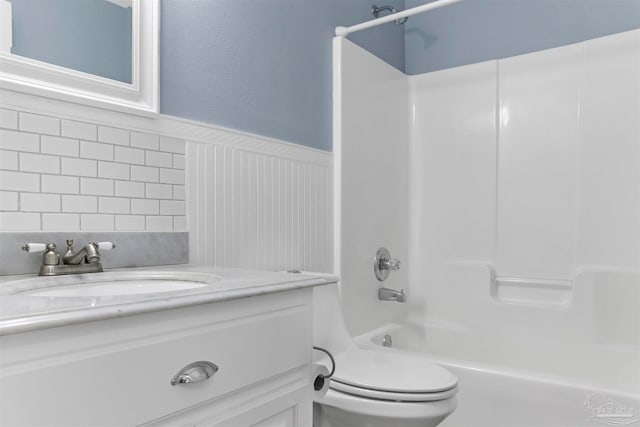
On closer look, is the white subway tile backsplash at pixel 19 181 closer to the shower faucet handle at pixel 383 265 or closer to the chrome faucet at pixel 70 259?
the chrome faucet at pixel 70 259

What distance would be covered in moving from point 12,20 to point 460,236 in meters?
2.03

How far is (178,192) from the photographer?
1.31 meters

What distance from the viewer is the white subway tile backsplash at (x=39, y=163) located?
3.21ft

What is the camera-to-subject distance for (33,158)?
3.25 feet

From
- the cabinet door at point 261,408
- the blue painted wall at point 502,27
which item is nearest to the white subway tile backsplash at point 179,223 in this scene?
the cabinet door at point 261,408

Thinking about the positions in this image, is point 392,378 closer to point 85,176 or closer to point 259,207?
point 259,207

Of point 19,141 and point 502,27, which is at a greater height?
point 502,27

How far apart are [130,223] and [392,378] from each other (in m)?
0.83

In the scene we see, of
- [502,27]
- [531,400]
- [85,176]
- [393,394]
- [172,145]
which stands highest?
[502,27]

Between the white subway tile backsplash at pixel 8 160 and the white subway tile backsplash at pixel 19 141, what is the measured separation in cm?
1

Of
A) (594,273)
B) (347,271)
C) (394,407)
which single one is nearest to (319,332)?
(394,407)

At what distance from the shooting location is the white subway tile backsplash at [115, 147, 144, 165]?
3.79 feet

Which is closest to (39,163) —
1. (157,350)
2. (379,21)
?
(157,350)

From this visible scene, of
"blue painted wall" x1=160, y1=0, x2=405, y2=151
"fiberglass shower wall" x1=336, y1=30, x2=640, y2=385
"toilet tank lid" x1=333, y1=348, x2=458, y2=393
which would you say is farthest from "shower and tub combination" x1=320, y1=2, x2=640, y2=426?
"toilet tank lid" x1=333, y1=348, x2=458, y2=393
